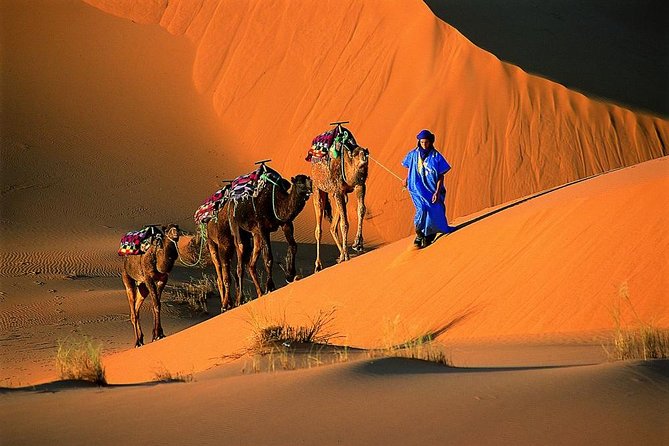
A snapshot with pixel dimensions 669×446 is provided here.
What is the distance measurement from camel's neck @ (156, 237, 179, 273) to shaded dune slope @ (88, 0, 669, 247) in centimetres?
1326

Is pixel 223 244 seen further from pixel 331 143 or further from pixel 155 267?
pixel 331 143

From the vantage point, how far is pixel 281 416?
5844mm

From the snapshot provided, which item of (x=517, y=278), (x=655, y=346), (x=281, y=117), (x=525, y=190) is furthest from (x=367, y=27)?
(x=655, y=346)

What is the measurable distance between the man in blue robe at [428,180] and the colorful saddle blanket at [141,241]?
5.57 m

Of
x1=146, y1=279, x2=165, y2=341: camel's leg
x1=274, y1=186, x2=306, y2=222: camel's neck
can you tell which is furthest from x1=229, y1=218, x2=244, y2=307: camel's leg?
x1=146, y1=279, x2=165, y2=341: camel's leg

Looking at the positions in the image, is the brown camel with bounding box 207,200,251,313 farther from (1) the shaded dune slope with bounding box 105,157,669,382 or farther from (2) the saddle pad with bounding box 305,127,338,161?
(1) the shaded dune slope with bounding box 105,157,669,382

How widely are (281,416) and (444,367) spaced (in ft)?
6.62

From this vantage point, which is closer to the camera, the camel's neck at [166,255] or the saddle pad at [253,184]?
the camel's neck at [166,255]

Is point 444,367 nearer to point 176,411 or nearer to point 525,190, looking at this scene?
point 176,411

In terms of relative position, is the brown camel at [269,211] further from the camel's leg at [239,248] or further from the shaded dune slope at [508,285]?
the shaded dune slope at [508,285]

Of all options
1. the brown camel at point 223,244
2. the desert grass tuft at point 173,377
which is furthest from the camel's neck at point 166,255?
A: the desert grass tuft at point 173,377

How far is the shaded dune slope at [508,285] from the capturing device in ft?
34.7

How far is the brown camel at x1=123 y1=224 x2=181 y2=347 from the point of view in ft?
58.4

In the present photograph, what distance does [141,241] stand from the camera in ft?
59.0
